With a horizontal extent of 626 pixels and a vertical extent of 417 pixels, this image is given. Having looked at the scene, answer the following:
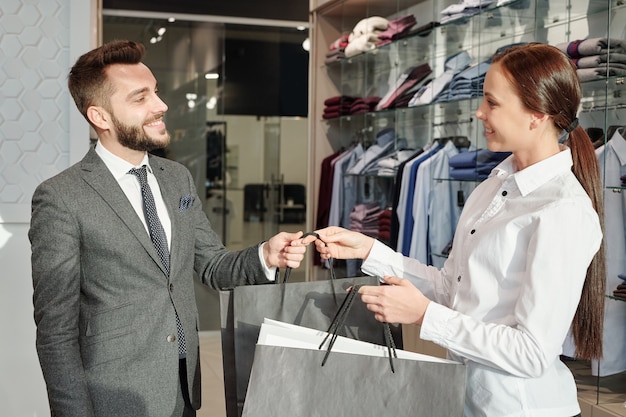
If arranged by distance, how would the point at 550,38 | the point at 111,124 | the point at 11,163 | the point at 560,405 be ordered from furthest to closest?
the point at 11,163, the point at 550,38, the point at 111,124, the point at 560,405

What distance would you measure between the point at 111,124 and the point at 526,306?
1274 mm

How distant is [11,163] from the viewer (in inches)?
186

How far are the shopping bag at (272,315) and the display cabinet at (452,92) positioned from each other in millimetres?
1889

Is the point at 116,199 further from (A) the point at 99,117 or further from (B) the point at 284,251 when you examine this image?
(B) the point at 284,251

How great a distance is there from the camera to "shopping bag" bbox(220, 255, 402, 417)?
180 centimetres

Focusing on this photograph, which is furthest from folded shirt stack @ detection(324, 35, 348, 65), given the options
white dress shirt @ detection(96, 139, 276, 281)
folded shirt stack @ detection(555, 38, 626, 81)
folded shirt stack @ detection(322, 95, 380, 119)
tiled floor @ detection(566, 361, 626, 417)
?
white dress shirt @ detection(96, 139, 276, 281)

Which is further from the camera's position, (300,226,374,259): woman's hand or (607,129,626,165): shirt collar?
(607,129,626,165): shirt collar

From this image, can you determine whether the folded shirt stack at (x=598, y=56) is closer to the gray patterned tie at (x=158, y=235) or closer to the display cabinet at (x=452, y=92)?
the display cabinet at (x=452, y=92)

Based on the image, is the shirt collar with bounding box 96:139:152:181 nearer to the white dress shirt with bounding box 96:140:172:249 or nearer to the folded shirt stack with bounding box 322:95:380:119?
the white dress shirt with bounding box 96:140:172:249

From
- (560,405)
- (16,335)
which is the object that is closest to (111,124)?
(560,405)

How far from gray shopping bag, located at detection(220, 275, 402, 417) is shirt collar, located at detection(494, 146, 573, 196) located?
468 mm

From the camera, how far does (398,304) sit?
1.66 meters

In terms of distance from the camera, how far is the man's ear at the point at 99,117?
217 cm

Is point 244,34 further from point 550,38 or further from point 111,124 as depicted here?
point 111,124
